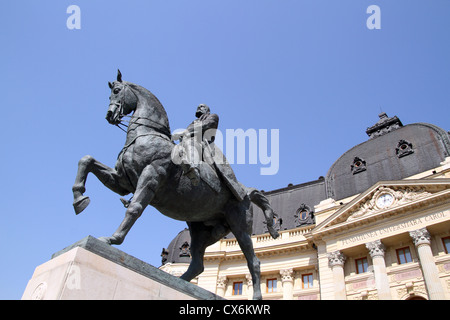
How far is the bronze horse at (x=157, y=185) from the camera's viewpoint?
5.24 metres

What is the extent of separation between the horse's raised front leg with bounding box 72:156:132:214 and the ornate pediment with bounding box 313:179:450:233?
27.6 meters

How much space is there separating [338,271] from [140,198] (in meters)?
29.1

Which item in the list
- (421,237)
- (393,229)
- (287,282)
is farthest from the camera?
(287,282)

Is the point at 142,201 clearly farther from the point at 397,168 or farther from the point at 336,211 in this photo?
the point at 397,168

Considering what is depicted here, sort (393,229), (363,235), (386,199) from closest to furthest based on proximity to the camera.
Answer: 1. (393,229)
2. (386,199)
3. (363,235)

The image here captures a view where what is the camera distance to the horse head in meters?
5.96

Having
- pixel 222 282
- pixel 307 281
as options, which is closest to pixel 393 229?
pixel 307 281

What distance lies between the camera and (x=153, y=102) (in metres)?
6.40

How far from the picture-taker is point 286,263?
35.5 metres

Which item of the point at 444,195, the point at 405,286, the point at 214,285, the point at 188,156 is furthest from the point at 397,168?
the point at 188,156

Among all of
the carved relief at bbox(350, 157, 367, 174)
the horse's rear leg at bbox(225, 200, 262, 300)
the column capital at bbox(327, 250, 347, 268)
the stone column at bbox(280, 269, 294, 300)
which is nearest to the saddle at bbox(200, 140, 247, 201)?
the horse's rear leg at bbox(225, 200, 262, 300)

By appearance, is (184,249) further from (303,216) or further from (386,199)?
(386,199)

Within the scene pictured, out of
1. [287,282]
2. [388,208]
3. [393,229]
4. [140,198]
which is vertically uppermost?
[388,208]

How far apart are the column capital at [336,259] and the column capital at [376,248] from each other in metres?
2.66
